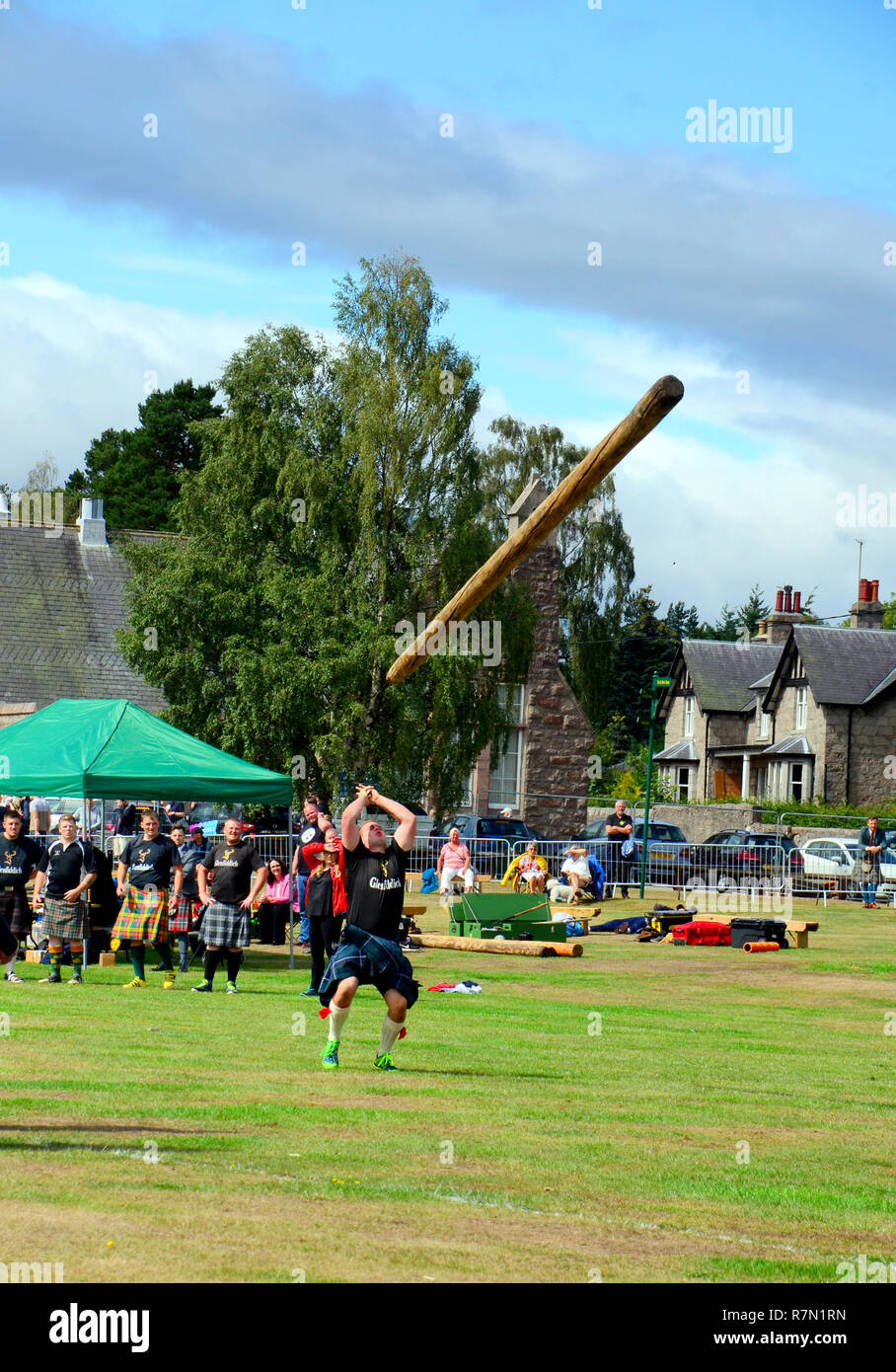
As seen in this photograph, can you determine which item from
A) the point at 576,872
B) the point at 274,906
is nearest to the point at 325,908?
the point at 274,906

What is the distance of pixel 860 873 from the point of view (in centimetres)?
3450

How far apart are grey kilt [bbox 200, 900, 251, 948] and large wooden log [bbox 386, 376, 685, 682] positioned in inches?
295

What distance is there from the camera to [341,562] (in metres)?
33.3

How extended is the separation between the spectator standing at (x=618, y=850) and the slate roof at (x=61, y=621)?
1367 centimetres

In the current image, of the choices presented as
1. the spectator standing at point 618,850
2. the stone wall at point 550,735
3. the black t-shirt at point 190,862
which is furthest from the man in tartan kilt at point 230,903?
the stone wall at point 550,735

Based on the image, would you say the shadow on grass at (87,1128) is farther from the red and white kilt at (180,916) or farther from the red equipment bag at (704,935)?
the red equipment bag at (704,935)

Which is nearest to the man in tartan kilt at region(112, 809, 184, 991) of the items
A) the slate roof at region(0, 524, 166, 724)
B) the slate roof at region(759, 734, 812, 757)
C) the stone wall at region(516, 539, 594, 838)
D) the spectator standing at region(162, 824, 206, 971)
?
the spectator standing at region(162, 824, 206, 971)

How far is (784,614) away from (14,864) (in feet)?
180

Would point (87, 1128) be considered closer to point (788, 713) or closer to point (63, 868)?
point (63, 868)

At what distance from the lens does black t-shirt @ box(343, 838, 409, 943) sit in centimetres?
983

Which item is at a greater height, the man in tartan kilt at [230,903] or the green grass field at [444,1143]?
the man in tartan kilt at [230,903]

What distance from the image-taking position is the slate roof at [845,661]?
5872cm

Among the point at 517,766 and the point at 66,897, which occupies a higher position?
the point at 517,766
